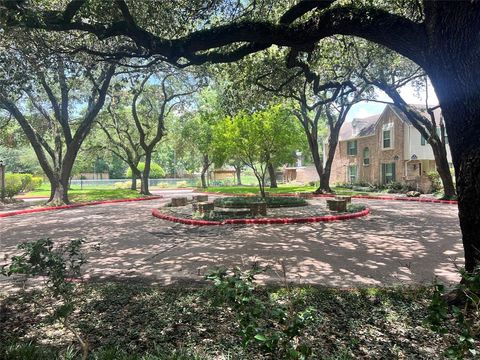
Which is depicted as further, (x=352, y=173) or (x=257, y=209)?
(x=352, y=173)

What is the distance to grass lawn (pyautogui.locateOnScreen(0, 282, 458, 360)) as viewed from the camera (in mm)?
3072

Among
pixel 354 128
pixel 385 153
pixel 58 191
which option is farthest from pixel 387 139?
pixel 58 191

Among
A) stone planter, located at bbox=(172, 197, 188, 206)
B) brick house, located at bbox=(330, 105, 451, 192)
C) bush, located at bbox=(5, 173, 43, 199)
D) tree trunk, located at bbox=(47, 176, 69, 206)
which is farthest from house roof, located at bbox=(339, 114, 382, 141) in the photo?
bush, located at bbox=(5, 173, 43, 199)

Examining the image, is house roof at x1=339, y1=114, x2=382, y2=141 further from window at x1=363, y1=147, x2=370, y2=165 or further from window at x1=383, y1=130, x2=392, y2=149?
window at x1=383, y1=130, x2=392, y2=149

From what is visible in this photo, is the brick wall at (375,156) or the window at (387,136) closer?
the brick wall at (375,156)

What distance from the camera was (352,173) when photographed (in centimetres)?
3588

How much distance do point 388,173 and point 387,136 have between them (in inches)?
137

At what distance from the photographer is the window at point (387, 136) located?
3012 centimetres

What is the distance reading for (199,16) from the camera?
31.2 feet

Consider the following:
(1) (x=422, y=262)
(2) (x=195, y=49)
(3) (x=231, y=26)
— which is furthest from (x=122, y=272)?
(1) (x=422, y=262)

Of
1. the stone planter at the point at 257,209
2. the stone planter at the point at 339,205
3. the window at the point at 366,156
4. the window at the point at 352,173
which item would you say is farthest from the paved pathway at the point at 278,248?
the window at the point at 352,173

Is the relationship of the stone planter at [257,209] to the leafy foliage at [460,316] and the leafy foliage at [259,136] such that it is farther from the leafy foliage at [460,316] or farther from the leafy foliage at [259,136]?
the leafy foliage at [460,316]

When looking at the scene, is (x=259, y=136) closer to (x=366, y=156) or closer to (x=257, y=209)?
(x=257, y=209)

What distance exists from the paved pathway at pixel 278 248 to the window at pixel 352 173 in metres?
23.0
